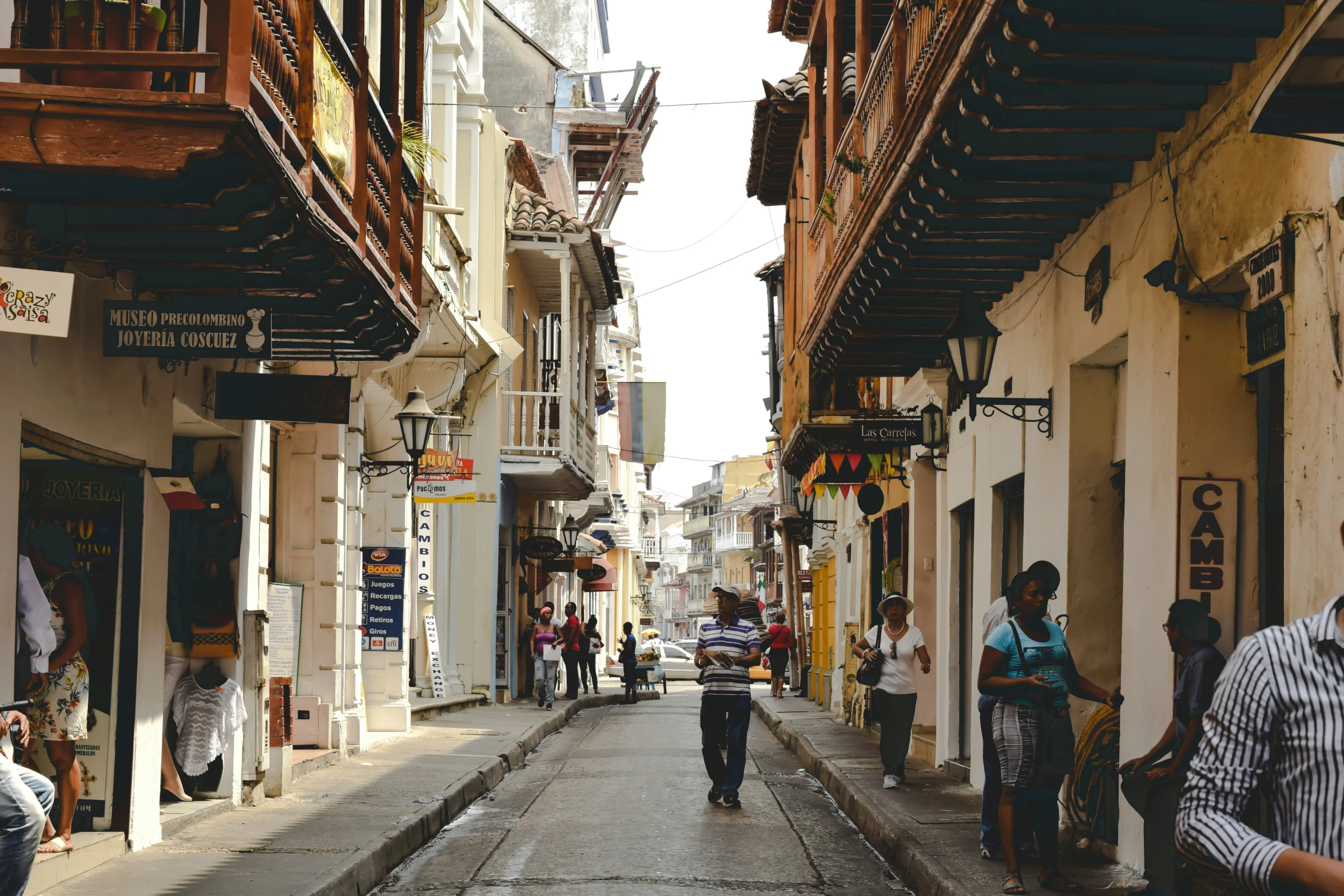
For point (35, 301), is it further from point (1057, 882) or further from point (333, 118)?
point (1057, 882)

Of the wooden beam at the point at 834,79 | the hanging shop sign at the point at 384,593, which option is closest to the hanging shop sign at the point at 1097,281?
the wooden beam at the point at 834,79

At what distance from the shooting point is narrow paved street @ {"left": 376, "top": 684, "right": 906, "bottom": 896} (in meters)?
9.39

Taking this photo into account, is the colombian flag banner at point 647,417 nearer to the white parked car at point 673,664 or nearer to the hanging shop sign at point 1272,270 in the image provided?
the white parked car at point 673,664

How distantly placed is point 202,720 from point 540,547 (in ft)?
66.2

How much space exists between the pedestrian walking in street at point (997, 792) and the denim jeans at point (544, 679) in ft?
60.3

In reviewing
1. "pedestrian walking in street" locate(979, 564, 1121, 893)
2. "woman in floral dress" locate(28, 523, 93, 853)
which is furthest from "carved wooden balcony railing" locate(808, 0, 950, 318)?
"woman in floral dress" locate(28, 523, 93, 853)

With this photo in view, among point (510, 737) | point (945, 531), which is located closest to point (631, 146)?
point (510, 737)

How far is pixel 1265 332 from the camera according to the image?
780 cm

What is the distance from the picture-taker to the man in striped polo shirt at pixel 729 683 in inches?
519

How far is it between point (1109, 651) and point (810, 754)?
7.74m

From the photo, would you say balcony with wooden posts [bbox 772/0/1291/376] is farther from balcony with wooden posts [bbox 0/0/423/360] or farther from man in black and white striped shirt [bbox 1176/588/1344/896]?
man in black and white striped shirt [bbox 1176/588/1344/896]

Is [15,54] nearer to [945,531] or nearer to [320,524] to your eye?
[320,524]

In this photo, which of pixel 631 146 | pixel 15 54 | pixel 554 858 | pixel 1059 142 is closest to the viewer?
pixel 15 54

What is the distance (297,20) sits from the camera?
28.9 feet
